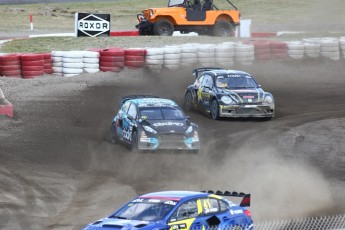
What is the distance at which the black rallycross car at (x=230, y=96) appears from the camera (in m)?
25.5

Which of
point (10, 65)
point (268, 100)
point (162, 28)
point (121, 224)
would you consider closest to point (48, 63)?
point (10, 65)

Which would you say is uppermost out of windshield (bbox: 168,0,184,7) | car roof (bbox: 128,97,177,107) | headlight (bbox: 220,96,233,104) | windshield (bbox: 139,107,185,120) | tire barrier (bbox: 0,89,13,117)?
windshield (bbox: 168,0,184,7)

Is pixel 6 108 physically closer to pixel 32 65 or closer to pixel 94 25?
pixel 32 65

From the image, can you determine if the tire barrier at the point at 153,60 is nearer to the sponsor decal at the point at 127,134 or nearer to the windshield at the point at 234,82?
the windshield at the point at 234,82

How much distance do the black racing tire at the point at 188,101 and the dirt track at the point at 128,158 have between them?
78 centimetres

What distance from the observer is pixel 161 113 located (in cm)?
2284

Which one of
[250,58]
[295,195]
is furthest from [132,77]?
[295,195]

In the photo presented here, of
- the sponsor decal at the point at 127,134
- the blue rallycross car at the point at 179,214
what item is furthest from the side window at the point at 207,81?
the blue rallycross car at the point at 179,214

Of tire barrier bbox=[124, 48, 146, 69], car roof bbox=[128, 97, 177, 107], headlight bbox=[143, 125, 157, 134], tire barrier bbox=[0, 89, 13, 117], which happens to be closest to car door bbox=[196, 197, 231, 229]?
headlight bbox=[143, 125, 157, 134]

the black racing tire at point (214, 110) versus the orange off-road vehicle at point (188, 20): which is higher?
the orange off-road vehicle at point (188, 20)

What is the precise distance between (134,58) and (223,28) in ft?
29.7

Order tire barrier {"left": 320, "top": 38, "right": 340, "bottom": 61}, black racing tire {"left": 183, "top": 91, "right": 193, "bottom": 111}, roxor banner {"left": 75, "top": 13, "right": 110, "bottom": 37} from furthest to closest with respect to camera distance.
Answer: roxor banner {"left": 75, "top": 13, "right": 110, "bottom": 37}, tire barrier {"left": 320, "top": 38, "right": 340, "bottom": 61}, black racing tire {"left": 183, "top": 91, "right": 193, "bottom": 111}

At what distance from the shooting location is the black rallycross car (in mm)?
25516

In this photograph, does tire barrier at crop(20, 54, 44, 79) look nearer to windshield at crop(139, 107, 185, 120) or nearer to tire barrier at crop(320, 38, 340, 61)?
windshield at crop(139, 107, 185, 120)
